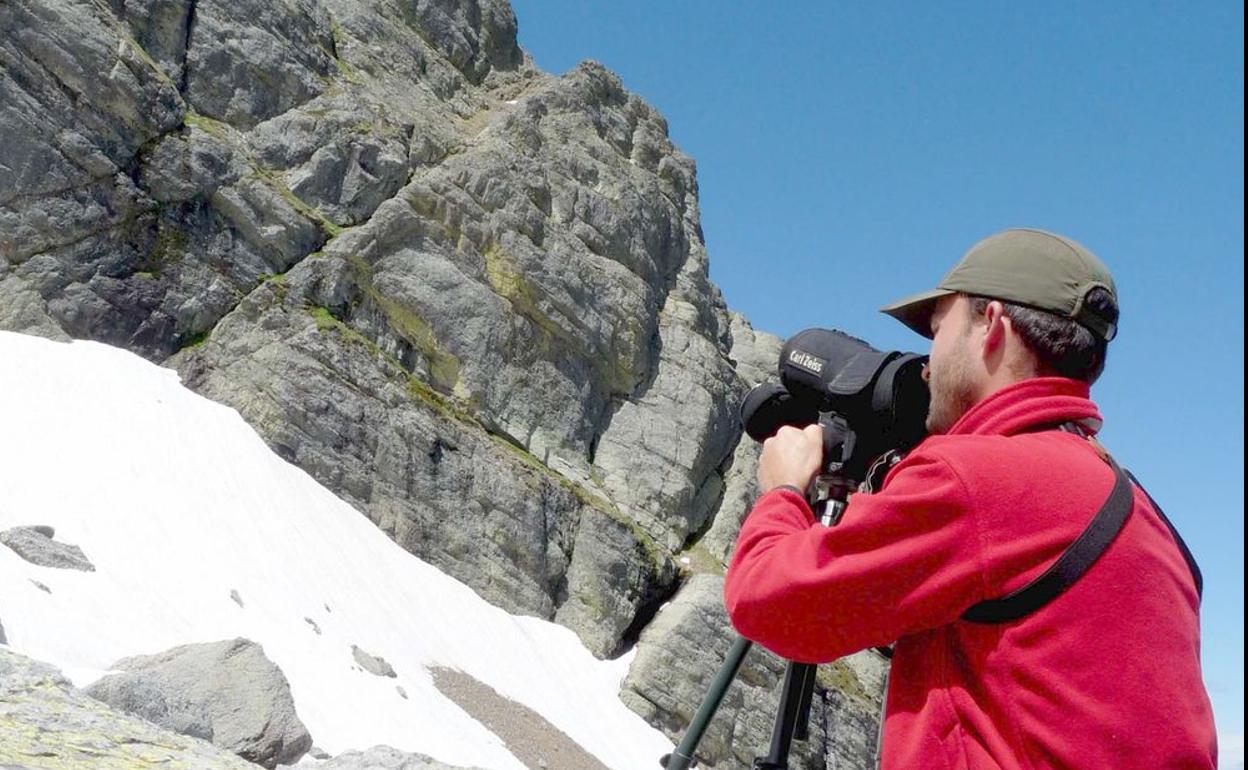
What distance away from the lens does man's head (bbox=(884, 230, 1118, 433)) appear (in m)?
2.70

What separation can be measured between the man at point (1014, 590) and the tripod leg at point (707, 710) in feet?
3.53

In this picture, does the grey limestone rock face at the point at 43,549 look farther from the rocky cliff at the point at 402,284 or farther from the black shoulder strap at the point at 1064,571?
the black shoulder strap at the point at 1064,571

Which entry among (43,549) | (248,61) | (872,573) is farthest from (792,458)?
(248,61)

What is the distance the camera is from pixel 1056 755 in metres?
2.31

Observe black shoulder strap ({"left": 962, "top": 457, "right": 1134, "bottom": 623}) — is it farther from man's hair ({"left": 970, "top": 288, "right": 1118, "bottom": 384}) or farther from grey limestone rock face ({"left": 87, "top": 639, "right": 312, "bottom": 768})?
grey limestone rock face ({"left": 87, "top": 639, "right": 312, "bottom": 768})

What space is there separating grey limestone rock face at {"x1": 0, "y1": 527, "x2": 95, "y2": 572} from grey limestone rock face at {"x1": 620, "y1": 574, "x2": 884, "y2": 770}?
20.8m

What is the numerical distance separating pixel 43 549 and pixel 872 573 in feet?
71.0

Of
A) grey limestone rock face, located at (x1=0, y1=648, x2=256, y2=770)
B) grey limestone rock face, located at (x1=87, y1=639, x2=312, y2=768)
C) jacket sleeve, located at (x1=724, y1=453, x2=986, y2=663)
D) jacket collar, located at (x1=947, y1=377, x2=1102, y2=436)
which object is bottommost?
grey limestone rock face, located at (x1=87, y1=639, x2=312, y2=768)

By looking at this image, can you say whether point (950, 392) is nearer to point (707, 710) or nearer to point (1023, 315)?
point (1023, 315)

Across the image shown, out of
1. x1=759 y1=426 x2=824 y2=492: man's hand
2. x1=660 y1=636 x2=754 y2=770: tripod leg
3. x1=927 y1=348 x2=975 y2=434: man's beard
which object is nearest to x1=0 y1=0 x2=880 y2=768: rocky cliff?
x1=660 y1=636 x2=754 y2=770: tripod leg

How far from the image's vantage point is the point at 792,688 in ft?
11.3

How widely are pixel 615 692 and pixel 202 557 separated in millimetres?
A: 16843

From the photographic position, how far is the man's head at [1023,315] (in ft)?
8.87

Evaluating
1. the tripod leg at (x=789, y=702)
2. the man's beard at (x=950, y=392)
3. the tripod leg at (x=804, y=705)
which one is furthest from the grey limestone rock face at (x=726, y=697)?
the man's beard at (x=950, y=392)
